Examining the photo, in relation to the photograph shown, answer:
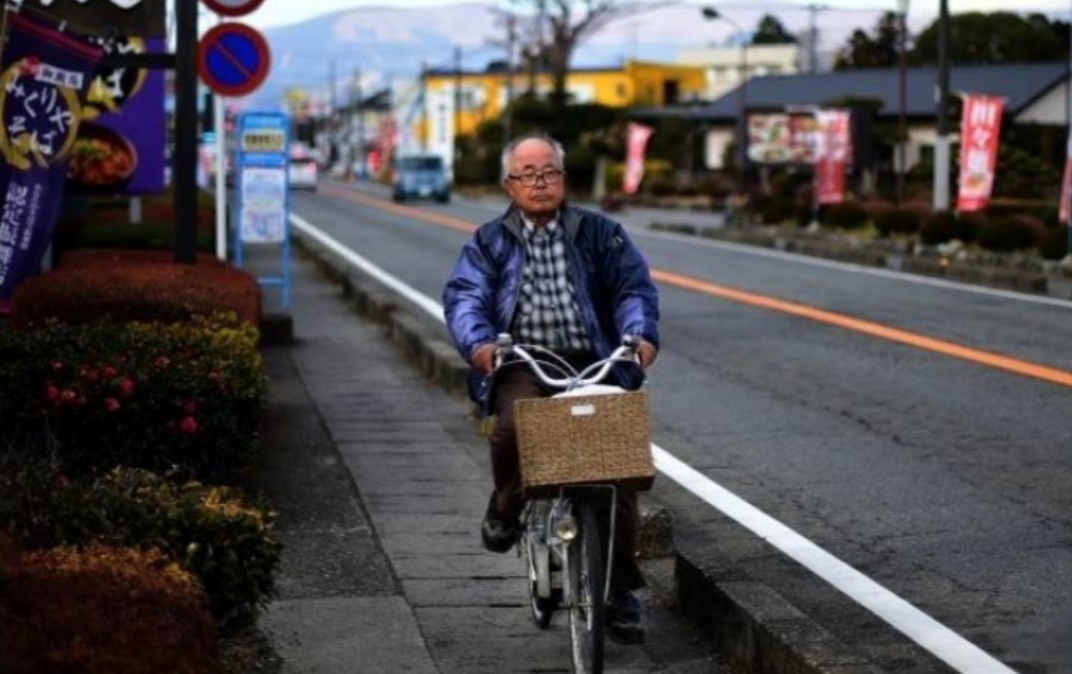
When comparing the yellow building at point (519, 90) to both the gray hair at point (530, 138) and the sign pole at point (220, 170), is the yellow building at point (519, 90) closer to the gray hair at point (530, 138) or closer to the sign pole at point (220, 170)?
the sign pole at point (220, 170)

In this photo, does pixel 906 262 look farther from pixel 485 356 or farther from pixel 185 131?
pixel 485 356

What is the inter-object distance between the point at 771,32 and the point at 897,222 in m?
113

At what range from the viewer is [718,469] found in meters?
10.2

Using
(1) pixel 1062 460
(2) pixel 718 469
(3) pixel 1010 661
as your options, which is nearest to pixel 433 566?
(3) pixel 1010 661

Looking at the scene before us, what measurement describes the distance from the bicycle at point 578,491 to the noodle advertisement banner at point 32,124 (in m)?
4.31

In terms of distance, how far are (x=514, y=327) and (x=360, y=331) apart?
12411 mm

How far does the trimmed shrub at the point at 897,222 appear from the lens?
34281mm

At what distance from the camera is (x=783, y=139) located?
43750 millimetres

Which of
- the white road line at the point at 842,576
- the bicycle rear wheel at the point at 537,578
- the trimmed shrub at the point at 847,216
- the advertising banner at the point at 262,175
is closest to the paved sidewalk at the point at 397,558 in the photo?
the bicycle rear wheel at the point at 537,578

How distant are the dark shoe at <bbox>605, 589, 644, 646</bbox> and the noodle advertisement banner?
4.49 m

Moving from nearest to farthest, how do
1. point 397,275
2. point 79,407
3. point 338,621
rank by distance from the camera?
point 338,621 < point 79,407 < point 397,275

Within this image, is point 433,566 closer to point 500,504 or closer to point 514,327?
point 500,504

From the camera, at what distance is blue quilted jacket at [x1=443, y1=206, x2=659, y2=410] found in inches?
240

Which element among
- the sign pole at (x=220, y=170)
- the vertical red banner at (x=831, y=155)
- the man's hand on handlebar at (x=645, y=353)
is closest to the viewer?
the man's hand on handlebar at (x=645, y=353)
